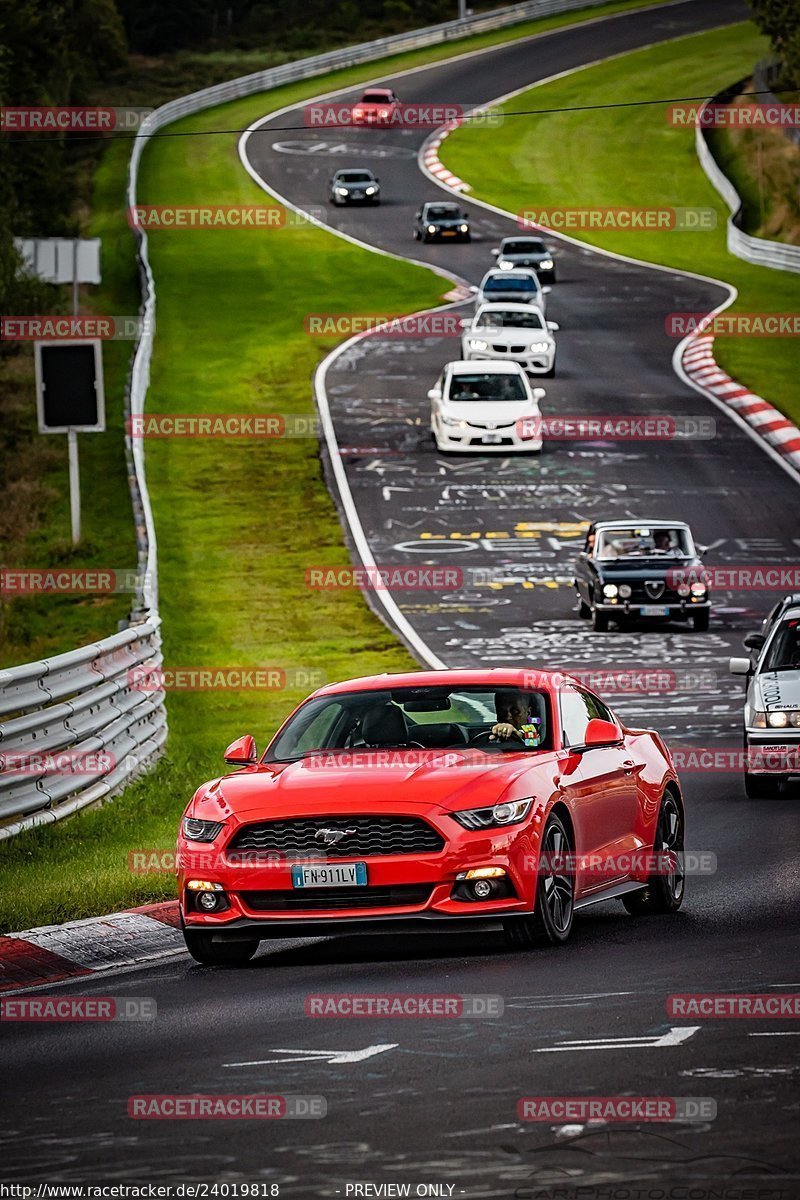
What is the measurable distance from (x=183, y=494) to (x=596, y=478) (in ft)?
24.3

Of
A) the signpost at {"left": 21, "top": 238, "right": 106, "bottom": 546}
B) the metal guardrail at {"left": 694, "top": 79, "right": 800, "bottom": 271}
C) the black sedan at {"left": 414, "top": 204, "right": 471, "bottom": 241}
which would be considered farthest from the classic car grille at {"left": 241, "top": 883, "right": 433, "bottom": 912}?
the black sedan at {"left": 414, "top": 204, "right": 471, "bottom": 241}

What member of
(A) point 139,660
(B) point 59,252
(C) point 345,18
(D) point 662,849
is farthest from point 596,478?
(C) point 345,18

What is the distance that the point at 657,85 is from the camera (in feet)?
296

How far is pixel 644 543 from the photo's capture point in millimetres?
30828

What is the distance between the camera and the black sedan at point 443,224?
66562 mm

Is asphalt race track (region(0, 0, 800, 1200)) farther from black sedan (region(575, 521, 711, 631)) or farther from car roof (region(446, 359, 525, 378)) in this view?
car roof (region(446, 359, 525, 378))

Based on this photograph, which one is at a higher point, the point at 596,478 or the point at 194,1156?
the point at 194,1156

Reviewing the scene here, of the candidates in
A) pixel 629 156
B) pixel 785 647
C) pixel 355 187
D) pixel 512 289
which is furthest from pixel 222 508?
pixel 629 156

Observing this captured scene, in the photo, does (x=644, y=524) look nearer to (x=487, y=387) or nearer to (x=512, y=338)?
(x=487, y=387)

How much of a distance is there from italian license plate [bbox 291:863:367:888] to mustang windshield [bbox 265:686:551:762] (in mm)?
1059

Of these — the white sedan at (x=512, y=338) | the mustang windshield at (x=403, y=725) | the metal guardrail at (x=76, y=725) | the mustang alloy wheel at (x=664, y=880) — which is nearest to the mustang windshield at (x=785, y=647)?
the metal guardrail at (x=76, y=725)

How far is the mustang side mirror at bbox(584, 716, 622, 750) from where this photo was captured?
11.6 metres

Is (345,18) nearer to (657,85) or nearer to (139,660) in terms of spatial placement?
(657,85)

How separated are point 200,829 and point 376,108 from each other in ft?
257
